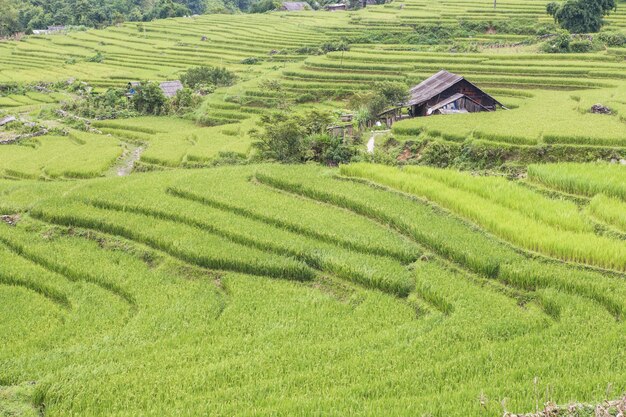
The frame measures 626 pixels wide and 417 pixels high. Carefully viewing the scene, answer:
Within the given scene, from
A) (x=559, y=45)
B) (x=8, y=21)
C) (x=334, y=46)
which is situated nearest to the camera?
(x=559, y=45)

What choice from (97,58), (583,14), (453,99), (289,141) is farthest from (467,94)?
(97,58)

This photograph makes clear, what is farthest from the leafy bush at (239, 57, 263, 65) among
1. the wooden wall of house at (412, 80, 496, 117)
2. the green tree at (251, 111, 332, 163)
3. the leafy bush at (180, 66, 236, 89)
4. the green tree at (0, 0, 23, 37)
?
the green tree at (0, 0, 23, 37)

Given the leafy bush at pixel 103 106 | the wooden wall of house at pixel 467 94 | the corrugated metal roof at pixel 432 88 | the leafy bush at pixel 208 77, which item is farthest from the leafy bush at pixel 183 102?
the wooden wall of house at pixel 467 94

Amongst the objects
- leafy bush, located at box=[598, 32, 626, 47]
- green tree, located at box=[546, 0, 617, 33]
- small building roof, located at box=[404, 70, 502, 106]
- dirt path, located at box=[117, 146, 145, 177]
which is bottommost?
dirt path, located at box=[117, 146, 145, 177]

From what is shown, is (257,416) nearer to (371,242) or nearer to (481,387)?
(481,387)

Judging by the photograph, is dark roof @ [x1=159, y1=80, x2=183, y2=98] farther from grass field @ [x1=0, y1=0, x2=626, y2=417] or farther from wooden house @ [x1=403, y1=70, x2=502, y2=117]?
grass field @ [x1=0, y1=0, x2=626, y2=417]

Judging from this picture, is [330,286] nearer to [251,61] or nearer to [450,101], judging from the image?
[450,101]

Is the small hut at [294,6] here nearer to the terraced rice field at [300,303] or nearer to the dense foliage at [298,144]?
the dense foliage at [298,144]
